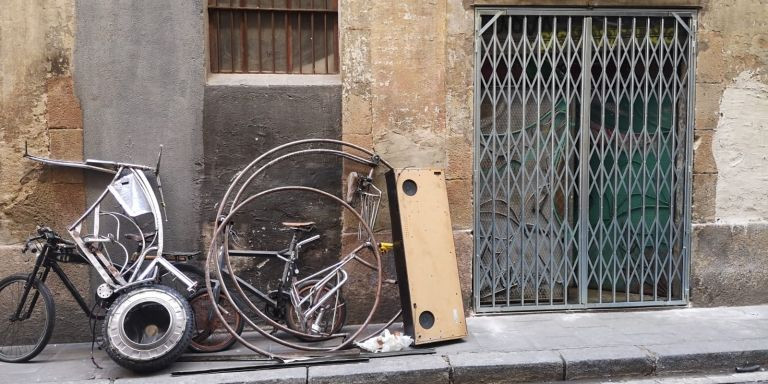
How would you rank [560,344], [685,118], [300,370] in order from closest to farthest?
[300,370] → [560,344] → [685,118]

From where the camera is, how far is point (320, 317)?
571 cm

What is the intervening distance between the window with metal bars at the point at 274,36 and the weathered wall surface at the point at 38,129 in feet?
4.26

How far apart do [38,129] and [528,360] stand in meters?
4.58

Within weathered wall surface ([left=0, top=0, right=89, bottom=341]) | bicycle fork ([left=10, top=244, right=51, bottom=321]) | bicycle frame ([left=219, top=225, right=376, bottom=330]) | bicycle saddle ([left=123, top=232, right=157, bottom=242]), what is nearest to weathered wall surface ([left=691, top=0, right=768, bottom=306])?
bicycle frame ([left=219, top=225, right=376, bottom=330])

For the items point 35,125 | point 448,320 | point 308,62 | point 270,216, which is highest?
point 308,62

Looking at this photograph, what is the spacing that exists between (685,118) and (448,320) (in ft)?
10.5

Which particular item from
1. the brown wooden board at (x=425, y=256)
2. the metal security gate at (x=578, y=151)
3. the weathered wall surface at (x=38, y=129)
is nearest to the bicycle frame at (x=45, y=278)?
the weathered wall surface at (x=38, y=129)

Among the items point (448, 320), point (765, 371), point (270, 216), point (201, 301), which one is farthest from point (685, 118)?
point (201, 301)

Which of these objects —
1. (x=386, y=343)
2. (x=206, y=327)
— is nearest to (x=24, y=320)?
(x=206, y=327)

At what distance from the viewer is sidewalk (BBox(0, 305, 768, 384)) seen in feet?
16.6

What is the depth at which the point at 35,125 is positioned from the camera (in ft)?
19.2

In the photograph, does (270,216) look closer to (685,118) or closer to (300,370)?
(300,370)

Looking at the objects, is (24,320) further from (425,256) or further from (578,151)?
(578,151)

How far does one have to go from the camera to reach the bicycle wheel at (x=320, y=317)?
566cm
